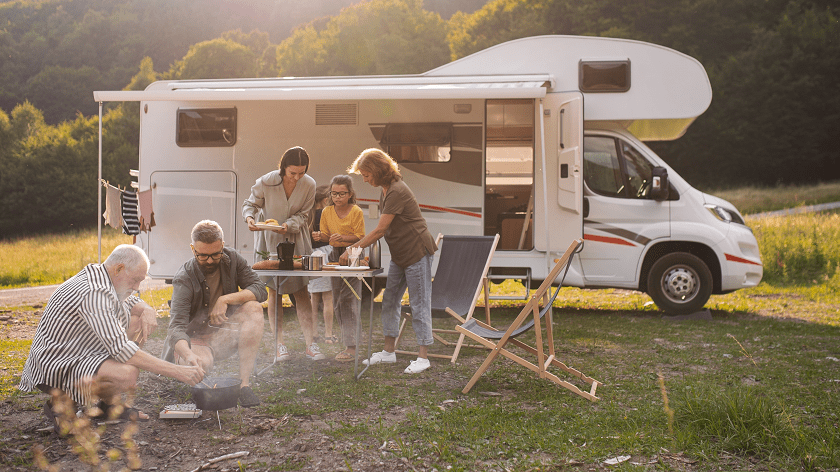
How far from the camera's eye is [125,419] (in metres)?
3.19

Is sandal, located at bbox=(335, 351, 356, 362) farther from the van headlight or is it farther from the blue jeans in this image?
the van headlight

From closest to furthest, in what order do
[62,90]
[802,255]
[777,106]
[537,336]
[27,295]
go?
[537,336], [27,295], [802,255], [777,106], [62,90]

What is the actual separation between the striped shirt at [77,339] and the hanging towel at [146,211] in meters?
3.74

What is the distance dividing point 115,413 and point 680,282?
212 inches

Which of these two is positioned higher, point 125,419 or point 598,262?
point 598,262

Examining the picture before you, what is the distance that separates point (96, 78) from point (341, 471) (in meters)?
42.4

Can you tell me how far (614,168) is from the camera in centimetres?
651

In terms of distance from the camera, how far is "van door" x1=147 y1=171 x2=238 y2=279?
21.3 feet

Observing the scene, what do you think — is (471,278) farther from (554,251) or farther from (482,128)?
(482,128)

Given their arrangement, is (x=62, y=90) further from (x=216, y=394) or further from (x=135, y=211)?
(x=216, y=394)

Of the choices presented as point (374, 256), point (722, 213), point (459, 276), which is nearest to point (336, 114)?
point (459, 276)

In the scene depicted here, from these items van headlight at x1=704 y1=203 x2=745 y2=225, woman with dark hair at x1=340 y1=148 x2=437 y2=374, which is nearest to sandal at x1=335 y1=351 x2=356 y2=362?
woman with dark hair at x1=340 y1=148 x2=437 y2=374

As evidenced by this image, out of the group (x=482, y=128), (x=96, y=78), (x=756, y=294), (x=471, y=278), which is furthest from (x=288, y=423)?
(x=96, y=78)

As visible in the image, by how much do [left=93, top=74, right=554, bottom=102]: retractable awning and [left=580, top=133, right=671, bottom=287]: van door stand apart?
3.87 ft
